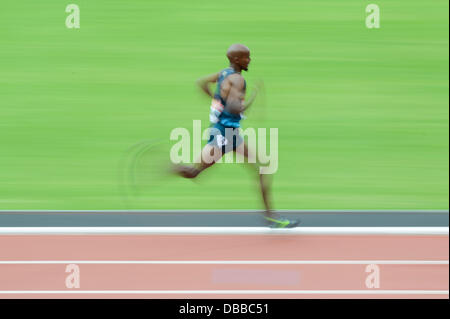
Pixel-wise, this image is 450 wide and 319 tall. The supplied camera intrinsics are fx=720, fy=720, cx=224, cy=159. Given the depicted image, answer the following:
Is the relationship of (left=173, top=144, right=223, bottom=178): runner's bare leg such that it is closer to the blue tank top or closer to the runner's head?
the blue tank top

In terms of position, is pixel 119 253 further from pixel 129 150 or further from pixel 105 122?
pixel 105 122

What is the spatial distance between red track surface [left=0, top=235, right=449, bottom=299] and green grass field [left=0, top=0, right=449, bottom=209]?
1499 millimetres

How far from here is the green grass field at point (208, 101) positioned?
9.39 metres

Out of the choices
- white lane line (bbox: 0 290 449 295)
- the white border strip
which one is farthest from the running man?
white lane line (bbox: 0 290 449 295)

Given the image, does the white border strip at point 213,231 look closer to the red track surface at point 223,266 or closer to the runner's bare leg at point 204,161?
the red track surface at point 223,266

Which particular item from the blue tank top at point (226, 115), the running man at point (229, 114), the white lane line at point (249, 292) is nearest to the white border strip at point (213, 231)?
the running man at point (229, 114)

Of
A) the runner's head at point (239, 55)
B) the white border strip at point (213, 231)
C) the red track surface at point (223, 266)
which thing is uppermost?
the runner's head at point (239, 55)

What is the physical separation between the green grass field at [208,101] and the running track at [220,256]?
1008 mm

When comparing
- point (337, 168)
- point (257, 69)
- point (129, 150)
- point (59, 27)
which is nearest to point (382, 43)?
point (257, 69)

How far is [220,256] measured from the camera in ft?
23.4

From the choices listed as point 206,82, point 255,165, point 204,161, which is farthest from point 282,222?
point 206,82

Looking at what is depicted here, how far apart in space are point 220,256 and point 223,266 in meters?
0.17

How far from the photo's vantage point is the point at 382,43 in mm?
11977
